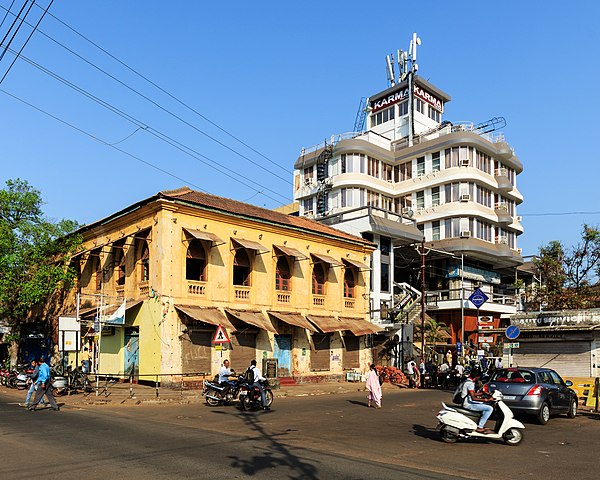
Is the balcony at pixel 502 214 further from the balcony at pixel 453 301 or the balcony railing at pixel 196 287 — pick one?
the balcony railing at pixel 196 287

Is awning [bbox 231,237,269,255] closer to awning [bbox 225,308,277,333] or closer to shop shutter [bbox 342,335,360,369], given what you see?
awning [bbox 225,308,277,333]

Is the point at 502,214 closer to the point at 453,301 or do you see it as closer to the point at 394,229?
the point at 453,301

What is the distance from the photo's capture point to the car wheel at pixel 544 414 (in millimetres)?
16406

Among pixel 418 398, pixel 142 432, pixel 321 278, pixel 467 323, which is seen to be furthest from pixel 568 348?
pixel 467 323

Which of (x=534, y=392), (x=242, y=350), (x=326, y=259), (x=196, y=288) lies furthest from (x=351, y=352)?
(x=534, y=392)

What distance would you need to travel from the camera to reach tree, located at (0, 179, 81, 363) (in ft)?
96.3

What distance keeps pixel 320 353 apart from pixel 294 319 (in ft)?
12.0

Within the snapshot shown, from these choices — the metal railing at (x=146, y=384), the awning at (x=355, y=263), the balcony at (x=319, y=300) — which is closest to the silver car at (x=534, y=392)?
the metal railing at (x=146, y=384)

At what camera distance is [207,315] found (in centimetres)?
2620

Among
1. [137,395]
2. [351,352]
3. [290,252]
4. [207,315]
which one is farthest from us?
[351,352]

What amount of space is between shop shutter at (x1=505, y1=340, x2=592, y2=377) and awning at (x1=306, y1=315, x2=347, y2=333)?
10.1m

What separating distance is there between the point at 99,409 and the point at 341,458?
1139 centimetres

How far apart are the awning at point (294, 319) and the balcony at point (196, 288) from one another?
13.8 ft

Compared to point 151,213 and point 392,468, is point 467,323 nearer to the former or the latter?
point 151,213
